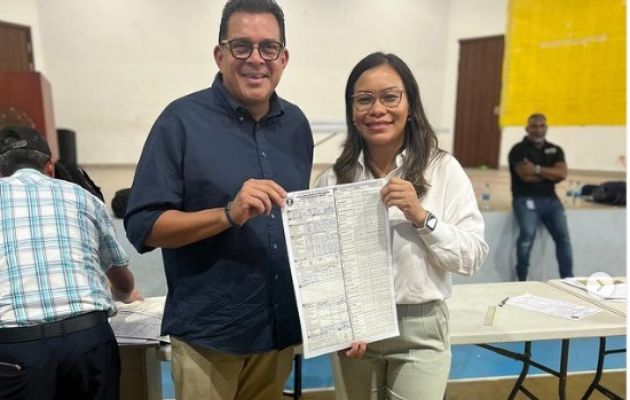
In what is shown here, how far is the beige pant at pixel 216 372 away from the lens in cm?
127

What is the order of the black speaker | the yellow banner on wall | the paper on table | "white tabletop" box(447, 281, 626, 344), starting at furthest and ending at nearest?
the black speaker
the yellow banner on wall
the paper on table
"white tabletop" box(447, 281, 626, 344)

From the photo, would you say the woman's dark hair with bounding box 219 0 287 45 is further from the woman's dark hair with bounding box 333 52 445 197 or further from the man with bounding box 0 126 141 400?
the man with bounding box 0 126 141 400

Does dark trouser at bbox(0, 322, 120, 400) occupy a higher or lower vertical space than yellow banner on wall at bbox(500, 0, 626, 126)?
lower

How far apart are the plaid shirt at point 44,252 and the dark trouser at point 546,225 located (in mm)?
4136

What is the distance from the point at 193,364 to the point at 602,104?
455cm

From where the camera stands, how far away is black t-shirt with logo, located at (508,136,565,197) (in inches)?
180

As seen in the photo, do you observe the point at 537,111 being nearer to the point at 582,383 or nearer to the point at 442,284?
the point at 582,383

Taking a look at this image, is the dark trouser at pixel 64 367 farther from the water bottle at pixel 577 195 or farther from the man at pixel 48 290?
the water bottle at pixel 577 195

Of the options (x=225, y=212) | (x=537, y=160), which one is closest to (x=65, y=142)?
(x=537, y=160)

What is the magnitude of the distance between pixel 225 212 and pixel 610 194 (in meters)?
5.34

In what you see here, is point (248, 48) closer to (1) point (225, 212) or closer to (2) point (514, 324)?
(1) point (225, 212)

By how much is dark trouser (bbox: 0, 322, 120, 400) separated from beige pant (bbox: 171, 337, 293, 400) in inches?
13.4

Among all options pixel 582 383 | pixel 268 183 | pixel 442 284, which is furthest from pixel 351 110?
pixel 582 383

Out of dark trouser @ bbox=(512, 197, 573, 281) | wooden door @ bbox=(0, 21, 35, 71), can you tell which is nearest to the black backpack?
dark trouser @ bbox=(512, 197, 573, 281)
